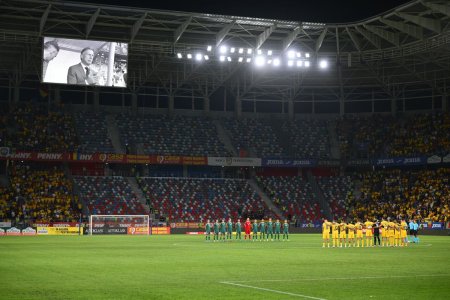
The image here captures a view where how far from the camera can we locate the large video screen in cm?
5528

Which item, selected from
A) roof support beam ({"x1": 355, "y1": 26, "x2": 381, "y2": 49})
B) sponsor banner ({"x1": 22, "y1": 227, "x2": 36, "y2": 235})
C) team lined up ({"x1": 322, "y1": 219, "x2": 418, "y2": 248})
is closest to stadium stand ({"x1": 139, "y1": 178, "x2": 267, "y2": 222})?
sponsor banner ({"x1": 22, "y1": 227, "x2": 36, "y2": 235})

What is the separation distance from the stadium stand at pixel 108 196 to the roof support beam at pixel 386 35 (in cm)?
2877

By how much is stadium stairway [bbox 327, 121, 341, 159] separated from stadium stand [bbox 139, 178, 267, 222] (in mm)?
11561

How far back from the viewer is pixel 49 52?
55.4 m

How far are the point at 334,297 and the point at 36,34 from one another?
46661mm

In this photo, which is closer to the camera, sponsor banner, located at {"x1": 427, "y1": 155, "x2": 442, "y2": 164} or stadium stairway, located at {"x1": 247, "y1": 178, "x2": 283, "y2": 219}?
sponsor banner, located at {"x1": 427, "y1": 155, "x2": 442, "y2": 164}

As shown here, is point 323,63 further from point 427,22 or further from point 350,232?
point 350,232

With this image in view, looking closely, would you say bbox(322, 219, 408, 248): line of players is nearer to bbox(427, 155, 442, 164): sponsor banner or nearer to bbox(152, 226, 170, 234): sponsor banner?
bbox(152, 226, 170, 234): sponsor banner

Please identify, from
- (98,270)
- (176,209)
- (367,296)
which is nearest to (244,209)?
(176,209)

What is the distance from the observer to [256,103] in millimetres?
88750

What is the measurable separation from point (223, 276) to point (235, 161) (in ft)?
185

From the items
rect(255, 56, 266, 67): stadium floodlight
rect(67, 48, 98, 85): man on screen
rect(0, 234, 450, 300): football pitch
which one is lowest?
rect(0, 234, 450, 300): football pitch

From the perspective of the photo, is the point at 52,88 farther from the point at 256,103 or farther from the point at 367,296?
the point at 367,296

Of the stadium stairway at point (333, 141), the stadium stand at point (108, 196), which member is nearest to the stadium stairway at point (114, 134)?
the stadium stand at point (108, 196)
